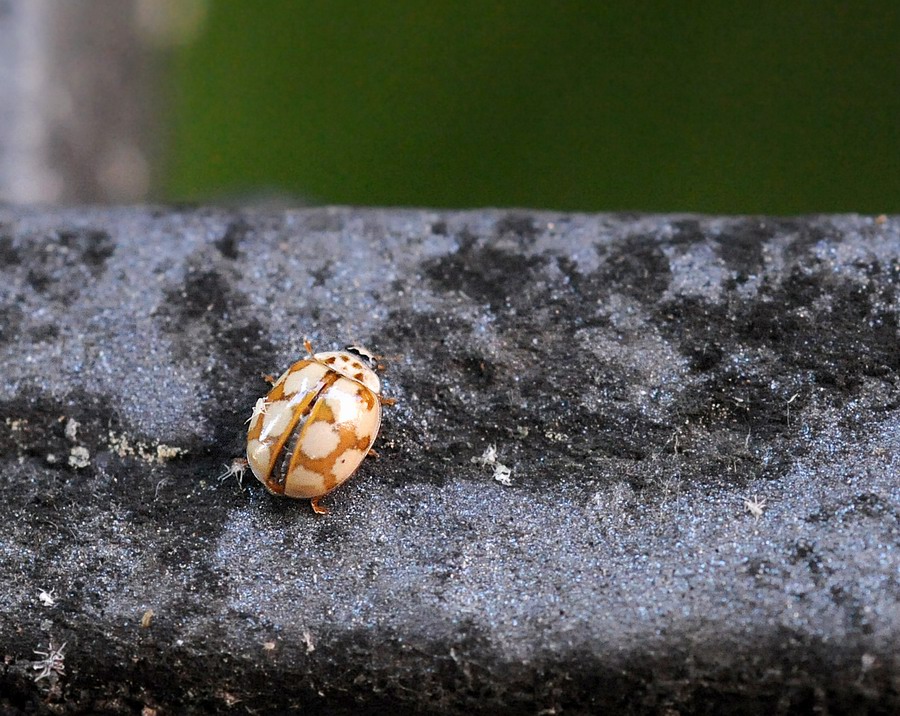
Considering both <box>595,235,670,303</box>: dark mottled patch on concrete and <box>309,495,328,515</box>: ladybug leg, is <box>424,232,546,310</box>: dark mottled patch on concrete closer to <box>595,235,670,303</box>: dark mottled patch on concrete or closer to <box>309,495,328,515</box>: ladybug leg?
<box>595,235,670,303</box>: dark mottled patch on concrete

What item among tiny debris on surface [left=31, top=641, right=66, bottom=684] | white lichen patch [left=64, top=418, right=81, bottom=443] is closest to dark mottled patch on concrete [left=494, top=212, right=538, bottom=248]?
white lichen patch [left=64, top=418, right=81, bottom=443]

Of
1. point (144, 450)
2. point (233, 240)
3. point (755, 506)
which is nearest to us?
point (755, 506)

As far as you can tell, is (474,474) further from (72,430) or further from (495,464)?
(72,430)

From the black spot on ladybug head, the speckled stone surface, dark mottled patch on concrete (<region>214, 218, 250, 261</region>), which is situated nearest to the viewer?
the speckled stone surface

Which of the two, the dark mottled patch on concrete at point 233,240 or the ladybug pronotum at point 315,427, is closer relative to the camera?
the ladybug pronotum at point 315,427

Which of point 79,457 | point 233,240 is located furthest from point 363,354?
point 79,457

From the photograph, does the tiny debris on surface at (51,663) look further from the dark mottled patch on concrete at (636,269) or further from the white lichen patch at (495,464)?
the dark mottled patch on concrete at (636,269)

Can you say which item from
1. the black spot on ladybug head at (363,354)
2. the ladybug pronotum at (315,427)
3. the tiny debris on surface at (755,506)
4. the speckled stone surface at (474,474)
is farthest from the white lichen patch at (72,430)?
the tiny debris on surface at (755,506)
